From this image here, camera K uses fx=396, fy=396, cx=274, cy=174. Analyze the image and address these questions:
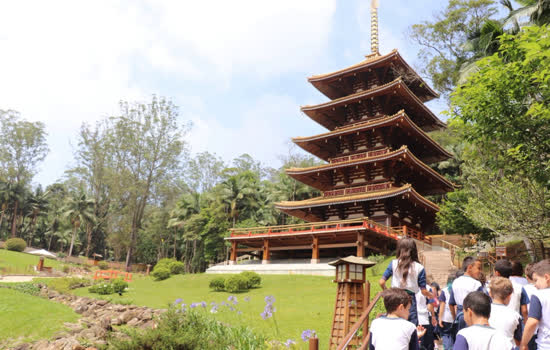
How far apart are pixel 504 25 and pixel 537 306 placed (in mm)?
19712

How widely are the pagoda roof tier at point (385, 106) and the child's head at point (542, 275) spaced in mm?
23187

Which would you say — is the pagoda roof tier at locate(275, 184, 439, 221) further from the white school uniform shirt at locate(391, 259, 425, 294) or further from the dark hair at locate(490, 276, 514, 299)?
the dark hair at locate(490, 276, 514, 299)

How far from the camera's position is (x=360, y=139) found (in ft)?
93.1

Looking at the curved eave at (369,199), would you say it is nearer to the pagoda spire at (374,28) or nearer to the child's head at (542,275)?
the pagoda spire at (374,28)

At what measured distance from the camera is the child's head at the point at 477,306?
10.5ft

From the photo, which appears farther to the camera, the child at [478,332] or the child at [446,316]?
the child at [446,316]

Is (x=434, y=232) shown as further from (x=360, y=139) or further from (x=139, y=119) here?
(x=139, y=119)

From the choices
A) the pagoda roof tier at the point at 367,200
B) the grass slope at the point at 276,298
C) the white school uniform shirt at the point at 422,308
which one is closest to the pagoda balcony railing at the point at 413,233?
the pagoda roof tier at the point at 367,200

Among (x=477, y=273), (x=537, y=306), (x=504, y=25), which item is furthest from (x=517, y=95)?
(x=504, y=25)

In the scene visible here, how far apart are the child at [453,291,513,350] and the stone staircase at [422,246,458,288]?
46.8 feet

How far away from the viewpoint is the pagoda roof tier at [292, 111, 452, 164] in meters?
25.6

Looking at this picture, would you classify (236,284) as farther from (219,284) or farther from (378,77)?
(378,77)

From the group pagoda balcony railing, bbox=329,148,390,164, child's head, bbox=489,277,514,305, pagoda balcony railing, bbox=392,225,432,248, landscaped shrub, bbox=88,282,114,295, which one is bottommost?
landscaped shrub, bbox=88,282,114,295

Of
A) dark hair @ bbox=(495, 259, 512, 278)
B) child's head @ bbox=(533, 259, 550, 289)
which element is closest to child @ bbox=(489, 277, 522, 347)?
child's head @ bbox=(533, 259, 550, 289)
